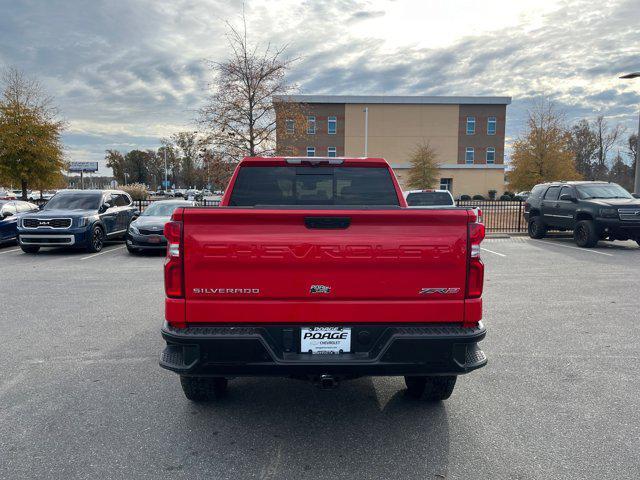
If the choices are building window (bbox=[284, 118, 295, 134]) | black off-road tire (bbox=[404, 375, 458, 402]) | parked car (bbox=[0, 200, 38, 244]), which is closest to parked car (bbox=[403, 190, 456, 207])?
building window (bbox=[284, 118, 295, 134])

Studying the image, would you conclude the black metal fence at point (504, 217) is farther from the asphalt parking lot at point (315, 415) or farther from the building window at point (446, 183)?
the building window at point (446, 183)

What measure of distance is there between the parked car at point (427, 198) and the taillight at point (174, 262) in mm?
11717

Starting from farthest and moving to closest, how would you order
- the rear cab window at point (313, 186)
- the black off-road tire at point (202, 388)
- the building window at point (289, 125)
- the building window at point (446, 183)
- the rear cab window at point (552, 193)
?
the building window at point (446, 183)
the building window at point (289, 125)
the rear cab window at point (552, 193)
the rear cab window at point (313, 186)
the black off-road tire at point (202, 388)

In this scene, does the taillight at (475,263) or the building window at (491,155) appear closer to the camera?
the taillight at (475,263)

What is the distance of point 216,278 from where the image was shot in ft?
9.46

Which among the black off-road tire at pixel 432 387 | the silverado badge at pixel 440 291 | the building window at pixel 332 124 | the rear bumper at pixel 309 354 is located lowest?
the black off-road tire at pixel 432 387

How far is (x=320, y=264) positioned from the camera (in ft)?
9.48

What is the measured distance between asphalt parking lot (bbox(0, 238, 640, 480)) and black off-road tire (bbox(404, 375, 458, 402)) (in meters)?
0.10

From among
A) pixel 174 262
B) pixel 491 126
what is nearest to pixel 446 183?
pixel 491 126

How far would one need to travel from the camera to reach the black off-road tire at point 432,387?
11.9 feet

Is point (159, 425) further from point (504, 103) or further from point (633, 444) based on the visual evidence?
point (504, 103)

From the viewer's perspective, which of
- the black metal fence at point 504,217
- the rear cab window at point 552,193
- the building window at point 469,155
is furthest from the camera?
the building window at point 469,155

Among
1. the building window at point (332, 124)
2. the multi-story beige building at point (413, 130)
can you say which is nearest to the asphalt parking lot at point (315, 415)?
the multi-story beige building at point (413, 130)

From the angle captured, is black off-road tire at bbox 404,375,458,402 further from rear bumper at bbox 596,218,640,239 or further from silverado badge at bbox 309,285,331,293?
rear bumper at bbox 596,218,640,239
